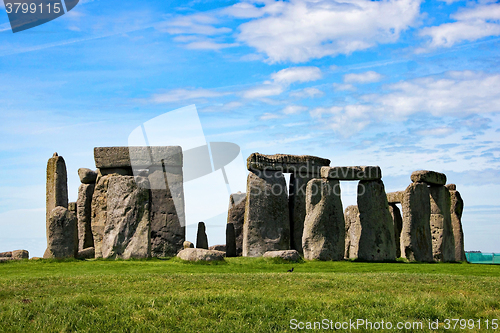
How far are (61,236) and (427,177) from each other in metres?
12.4

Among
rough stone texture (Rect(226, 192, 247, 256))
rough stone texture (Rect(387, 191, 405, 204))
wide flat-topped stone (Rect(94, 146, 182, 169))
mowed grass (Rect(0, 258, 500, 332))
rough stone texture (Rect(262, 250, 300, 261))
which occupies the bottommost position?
mowed grass (Rect(0, 258, 500, 332))

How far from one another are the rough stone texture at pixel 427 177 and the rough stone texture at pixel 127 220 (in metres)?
9.28

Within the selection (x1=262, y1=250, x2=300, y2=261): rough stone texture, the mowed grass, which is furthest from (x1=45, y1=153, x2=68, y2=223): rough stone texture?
the mowed grass

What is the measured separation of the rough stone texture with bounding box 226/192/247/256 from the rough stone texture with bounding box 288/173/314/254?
1.83 meters

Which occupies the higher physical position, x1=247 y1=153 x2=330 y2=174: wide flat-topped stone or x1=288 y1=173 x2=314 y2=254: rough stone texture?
x1=247 y1=153 x2=330 y2=174: wide flat-topped stone

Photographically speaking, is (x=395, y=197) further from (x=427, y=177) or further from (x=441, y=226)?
(x=427, y=177)

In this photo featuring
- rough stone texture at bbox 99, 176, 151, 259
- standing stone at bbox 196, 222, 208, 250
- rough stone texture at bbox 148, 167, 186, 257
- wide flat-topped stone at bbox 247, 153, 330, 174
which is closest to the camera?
rough stone texture at bbox 99, 176, 151, 259

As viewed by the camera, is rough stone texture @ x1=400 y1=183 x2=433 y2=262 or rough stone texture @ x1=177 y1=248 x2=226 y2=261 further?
rough stone texture @ x1=400 y1=183 x2=433 y2=262

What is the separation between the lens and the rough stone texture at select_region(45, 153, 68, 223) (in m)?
21.7

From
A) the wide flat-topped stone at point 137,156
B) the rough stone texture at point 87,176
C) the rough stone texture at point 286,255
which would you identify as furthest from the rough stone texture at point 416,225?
the rough stone texture at point 87,176

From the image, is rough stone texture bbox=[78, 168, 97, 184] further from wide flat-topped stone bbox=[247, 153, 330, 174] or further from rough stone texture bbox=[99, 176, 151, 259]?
wide flat-topped stone bbox=[247, 153, 330, 174]

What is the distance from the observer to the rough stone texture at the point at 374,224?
19.2 metres

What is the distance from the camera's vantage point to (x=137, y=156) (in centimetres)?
1858

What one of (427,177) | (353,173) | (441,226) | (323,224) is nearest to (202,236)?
(323,224)
